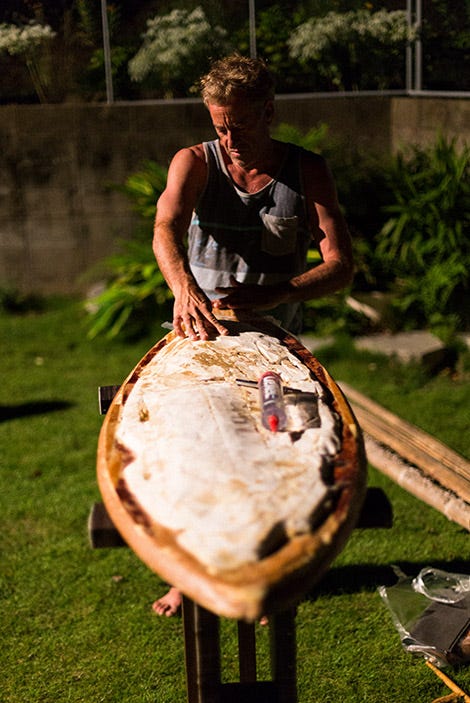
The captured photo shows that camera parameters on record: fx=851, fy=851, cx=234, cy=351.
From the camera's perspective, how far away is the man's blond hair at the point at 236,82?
2.72 m

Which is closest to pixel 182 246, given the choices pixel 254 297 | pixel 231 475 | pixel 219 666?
pixel 254 297

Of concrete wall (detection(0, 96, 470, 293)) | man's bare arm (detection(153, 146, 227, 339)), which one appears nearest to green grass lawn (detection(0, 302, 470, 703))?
man's bare arm (detection(153, 146, 227, 339))

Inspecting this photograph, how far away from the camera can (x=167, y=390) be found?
7.76ft

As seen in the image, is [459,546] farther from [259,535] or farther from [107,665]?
[259,535]

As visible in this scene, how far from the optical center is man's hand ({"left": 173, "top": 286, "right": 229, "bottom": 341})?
263 centimetres

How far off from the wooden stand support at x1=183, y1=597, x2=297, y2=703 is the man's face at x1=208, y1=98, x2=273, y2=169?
1479 mm

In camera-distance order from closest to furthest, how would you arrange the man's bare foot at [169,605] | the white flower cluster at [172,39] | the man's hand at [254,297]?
the man's hand at [254,297], the man's bare foot at [169,605], the white flower cluster at [172,39]

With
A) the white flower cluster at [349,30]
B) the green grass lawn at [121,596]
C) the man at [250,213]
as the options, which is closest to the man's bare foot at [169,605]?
the green grass lawn at [121,596]

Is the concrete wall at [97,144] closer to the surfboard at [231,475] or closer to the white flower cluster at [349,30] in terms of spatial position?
the white flower cluster at [349,30]

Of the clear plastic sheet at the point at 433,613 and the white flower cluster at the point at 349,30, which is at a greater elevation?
the white flower cluster at the point at 349,30

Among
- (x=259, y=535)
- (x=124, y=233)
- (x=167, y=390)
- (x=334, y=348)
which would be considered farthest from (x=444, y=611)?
(x=124, y=233)

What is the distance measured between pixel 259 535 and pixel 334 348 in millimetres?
4513

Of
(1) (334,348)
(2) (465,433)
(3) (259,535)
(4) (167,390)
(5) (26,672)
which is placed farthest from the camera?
(1) (334,348)

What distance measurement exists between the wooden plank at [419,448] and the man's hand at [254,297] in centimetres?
143
